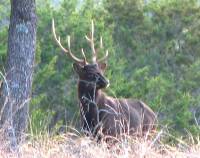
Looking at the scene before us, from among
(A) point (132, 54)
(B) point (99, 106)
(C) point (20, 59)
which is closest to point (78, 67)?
(B) point (99, 106)

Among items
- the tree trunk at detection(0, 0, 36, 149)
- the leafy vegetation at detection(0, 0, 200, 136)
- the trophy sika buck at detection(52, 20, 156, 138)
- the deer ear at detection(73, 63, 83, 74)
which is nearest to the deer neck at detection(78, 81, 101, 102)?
the trophy sika buck at detection(52, 20, 156, 138)

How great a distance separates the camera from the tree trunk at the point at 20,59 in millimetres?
9555

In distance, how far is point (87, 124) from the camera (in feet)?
37.2

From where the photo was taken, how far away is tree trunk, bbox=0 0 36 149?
9.55 metres

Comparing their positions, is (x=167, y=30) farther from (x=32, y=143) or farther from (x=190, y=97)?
(x=32, y=143)

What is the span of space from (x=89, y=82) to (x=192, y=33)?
1762 cm

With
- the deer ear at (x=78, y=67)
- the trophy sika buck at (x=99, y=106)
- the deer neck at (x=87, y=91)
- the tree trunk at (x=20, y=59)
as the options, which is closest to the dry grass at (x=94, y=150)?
the tree trunk at (x=20, y=59)

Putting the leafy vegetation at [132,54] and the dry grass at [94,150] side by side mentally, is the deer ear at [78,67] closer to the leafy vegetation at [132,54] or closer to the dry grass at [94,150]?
the dry grass at [94,150]

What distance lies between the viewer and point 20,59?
9625 mm

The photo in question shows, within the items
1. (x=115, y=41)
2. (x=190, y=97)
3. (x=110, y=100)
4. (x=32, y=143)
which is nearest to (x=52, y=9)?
(x=115, y=41)

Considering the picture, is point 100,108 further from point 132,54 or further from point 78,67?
point 132,54

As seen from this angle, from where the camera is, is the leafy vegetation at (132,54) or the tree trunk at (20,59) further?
the leafy vegetation at (132,54)

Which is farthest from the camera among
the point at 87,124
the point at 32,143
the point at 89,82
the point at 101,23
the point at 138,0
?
the point at 138,0

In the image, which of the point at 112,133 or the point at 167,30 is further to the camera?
the point at 167,30
